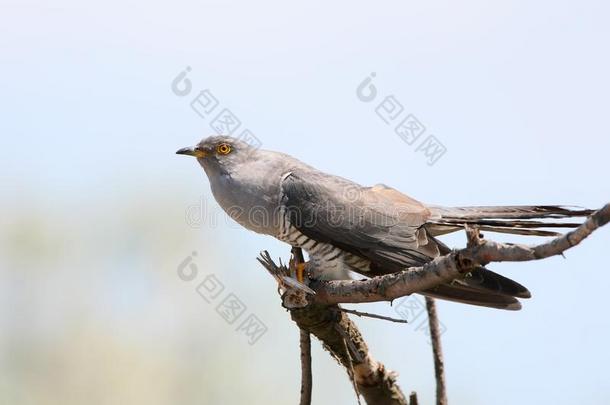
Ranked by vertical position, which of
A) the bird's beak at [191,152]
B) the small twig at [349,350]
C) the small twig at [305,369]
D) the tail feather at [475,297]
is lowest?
the small twig at [305,369]

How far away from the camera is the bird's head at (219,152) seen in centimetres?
467

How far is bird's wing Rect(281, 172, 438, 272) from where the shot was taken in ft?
14.2

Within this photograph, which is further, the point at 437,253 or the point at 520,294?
the point at 437,253

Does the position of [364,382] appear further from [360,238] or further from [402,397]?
[360,238]

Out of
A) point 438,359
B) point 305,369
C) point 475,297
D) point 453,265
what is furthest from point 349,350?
point 453,265

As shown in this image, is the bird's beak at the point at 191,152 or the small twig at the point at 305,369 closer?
the small twig at the point at 305,369

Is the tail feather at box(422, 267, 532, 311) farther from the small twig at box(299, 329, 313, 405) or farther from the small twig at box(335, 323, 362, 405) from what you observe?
the small twig at box(299, 329, 313, 405)

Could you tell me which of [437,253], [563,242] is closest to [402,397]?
[437,253]

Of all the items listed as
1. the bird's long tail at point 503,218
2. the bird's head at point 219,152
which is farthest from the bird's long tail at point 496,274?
the bird's head at point 219,152

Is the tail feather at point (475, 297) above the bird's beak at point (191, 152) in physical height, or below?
above

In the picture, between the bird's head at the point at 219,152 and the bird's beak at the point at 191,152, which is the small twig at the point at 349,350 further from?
the bird's beak at the point at 191,152

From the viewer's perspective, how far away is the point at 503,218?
13.2ft

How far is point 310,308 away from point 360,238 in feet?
2.24

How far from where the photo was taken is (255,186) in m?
4.50
